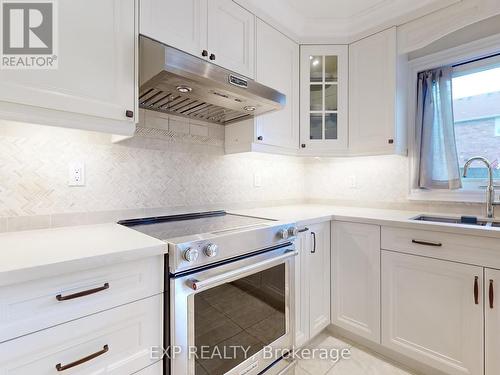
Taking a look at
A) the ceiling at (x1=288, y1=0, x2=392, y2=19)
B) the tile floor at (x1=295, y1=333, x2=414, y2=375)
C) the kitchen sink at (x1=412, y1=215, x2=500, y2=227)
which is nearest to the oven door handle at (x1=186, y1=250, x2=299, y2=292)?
the tile floor at (x1=295, y1=333, x2=414, y2=375)

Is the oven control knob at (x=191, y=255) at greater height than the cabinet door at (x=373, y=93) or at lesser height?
lesser

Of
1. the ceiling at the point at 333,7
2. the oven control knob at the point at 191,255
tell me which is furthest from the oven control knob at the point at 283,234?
the ceiling at the point at 333,7

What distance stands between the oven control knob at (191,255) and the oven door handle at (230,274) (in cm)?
9

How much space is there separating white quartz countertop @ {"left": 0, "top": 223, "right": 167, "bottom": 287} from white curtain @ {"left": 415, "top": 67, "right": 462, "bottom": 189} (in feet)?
6.50

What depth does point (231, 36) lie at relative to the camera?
5.12 feet

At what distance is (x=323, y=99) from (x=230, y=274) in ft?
5.41

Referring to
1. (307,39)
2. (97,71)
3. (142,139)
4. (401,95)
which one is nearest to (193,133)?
(142,139)

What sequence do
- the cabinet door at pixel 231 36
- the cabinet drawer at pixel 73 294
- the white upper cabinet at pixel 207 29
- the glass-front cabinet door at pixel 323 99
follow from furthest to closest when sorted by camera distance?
the glass-front cabinet door at pixel 323 99 → the cabinet door at pixel 231 36 → the white upper cabinet at pixel 207 29 → the cabinet drawer at pixel 73 294

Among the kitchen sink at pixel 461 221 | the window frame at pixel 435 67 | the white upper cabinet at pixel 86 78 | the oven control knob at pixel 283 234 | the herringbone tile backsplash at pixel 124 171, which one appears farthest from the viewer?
the window frame at pixel 435 67

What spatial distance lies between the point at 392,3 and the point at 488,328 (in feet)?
6.85

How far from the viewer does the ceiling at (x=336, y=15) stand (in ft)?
5.70

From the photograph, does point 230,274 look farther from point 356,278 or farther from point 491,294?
point 491,294

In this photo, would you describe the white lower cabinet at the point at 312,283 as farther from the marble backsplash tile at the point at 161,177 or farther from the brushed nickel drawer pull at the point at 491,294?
the brushed nickel drawer pull at the point at 491,294

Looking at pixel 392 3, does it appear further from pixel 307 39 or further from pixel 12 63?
pixel 12 63
